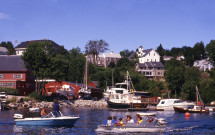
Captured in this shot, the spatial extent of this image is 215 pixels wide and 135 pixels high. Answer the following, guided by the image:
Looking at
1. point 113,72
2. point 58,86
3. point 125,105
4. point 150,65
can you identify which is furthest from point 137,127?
point 150,65

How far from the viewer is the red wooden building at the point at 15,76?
84.3 metres

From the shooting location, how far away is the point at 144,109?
63.8 metres

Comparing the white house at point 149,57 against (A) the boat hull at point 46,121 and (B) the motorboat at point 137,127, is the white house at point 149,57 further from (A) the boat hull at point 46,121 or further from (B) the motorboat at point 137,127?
(B) the motorboat at point 137,127

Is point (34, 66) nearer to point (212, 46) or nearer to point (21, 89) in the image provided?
point (21, 89)

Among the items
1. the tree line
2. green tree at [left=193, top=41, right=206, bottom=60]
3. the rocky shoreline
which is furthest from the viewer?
green tree at [left=193, top=41, right=206, bottom=60]

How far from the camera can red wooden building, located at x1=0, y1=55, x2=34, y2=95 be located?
277 ft

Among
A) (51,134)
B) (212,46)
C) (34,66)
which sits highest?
(212,46)

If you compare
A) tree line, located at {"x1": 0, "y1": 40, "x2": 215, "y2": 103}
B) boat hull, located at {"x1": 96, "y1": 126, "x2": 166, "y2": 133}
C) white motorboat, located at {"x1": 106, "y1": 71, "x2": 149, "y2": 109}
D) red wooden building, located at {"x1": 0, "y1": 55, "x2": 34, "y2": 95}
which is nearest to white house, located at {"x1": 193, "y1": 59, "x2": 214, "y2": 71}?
tree line, located at {"x1": 0, "y1": 40, "x2": 215, "y2": 103}

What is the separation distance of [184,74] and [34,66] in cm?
4483

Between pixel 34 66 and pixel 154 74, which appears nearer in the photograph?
pixel 34 66

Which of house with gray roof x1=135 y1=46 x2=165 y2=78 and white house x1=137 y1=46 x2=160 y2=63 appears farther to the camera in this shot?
white house x1=137 y1=46 x2=160 y2=63

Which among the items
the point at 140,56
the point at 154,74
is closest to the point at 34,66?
the point at 154,74

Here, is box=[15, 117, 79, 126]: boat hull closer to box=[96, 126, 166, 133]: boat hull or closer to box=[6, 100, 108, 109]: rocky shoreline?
box=[96, 126, 166, 133]: boat hull

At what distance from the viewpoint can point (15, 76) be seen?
85.4 metres
